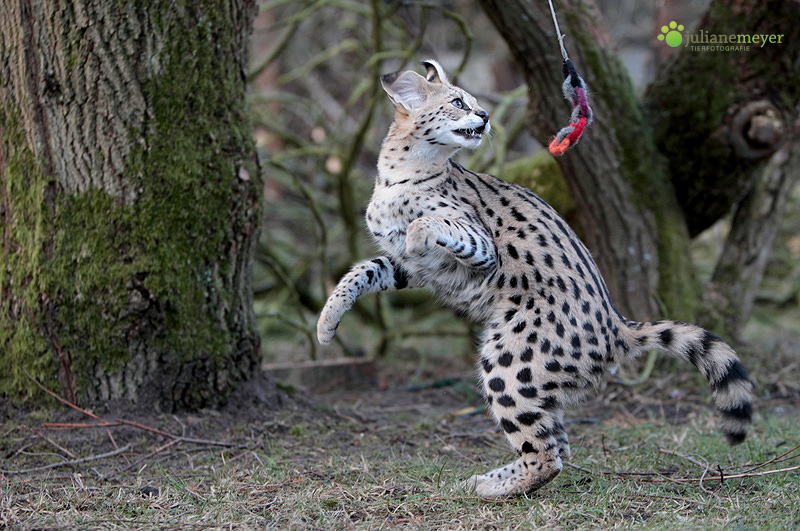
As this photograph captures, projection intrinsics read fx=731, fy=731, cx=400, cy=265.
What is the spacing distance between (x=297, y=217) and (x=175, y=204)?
5428mm

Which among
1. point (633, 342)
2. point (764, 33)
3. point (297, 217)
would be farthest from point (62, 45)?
point (297, 217)

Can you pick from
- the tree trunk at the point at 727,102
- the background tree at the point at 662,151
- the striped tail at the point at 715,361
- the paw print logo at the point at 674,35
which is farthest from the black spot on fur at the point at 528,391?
the paw print logo at the point at 674,35

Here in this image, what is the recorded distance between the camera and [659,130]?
5.59m

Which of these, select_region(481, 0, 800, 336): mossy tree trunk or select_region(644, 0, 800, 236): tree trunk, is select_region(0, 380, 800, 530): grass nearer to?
select_region(481, 0, 800, 336): mossy tree trunk

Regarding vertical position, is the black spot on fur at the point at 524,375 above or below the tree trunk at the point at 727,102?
below

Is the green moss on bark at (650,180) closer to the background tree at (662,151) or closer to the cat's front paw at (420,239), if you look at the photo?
the background tree at (662,151)

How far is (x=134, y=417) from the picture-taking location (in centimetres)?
395

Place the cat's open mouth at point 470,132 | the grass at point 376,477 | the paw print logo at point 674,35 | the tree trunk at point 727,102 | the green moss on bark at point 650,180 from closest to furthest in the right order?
the grass at point 376,477, the cat's open mouth at point 470,132, the tree trunk at point 727,102, the green moss on bark at point 650,180, the paw print logo at point 674,35

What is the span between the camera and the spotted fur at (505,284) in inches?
130

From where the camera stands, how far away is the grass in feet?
9.80

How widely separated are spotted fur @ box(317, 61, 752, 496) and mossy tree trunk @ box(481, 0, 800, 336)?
4.37ft

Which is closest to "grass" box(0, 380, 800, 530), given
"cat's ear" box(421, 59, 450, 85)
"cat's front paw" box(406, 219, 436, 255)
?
"cat's front paw" box(406, 219, 436, 255)

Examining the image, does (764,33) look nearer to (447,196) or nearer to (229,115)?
(447,196)

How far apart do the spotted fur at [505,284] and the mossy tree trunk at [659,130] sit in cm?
133
